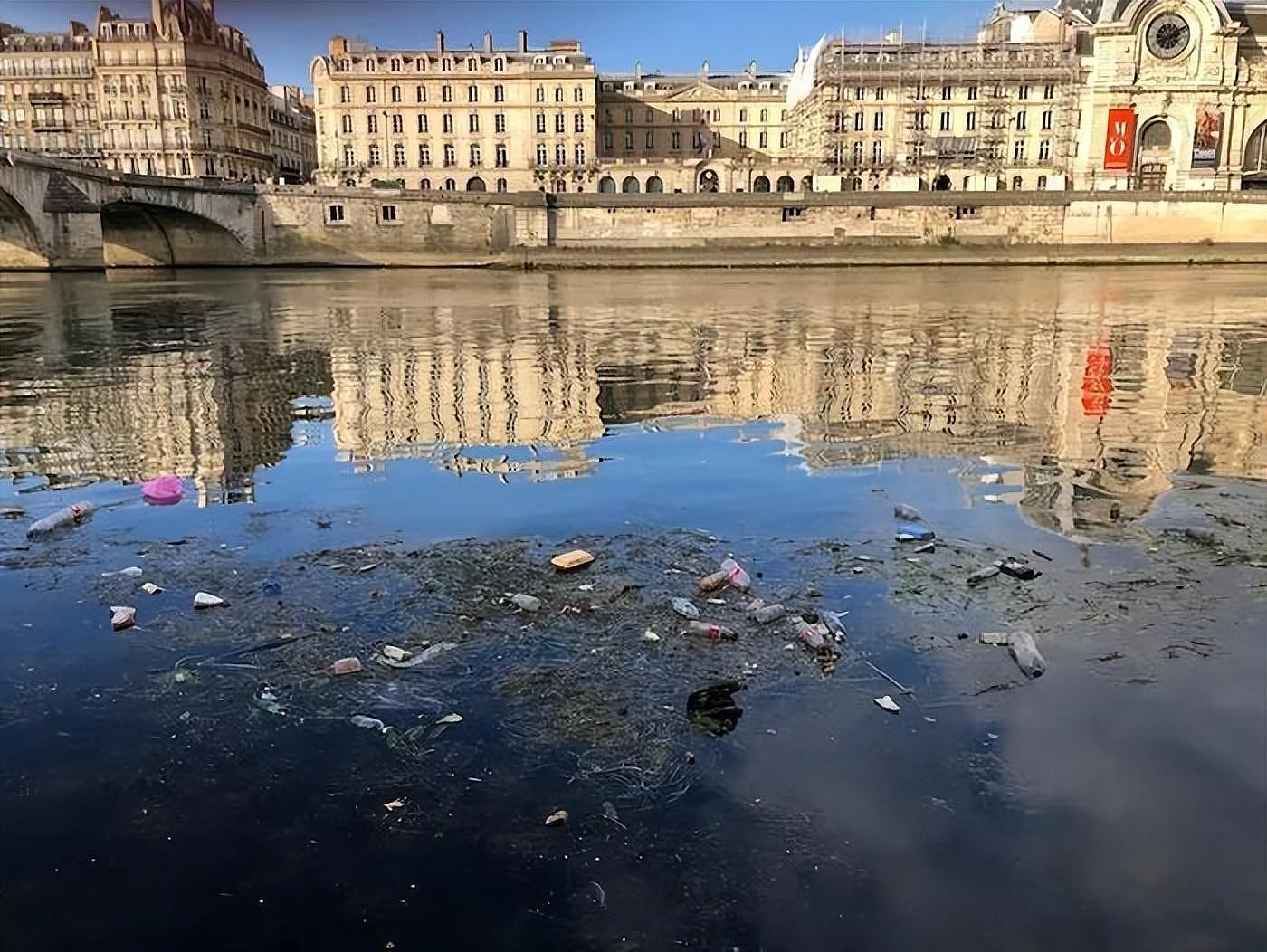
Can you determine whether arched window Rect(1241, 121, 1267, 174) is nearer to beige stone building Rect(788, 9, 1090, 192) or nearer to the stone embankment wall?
beige stone building Rect(788, 9, 1090, 192)

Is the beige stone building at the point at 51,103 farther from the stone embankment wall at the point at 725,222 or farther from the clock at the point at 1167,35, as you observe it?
the clock at the point at 1167,35

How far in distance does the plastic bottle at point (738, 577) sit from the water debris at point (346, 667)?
197 centimetres

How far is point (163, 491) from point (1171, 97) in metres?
85.1

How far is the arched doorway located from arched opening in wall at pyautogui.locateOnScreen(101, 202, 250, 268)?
6184 centimetres

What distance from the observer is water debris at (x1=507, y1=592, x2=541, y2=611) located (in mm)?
5269

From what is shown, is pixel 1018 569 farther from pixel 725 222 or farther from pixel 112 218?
pixel 112 218

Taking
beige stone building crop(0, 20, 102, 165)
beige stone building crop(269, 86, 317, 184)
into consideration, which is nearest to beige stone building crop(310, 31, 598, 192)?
beige stone building crop(269, 86, 317, 184)

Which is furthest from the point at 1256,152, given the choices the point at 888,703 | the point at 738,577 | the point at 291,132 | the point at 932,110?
the point at 291,132

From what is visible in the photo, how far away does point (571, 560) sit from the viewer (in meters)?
5.92

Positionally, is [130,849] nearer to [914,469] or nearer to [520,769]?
[520,769]

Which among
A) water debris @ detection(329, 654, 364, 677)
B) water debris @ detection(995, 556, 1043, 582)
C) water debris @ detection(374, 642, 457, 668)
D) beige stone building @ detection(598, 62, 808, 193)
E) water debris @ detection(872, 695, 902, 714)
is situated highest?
beige stone building @ detection(598, 62, 808, 193)

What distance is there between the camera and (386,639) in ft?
15.9

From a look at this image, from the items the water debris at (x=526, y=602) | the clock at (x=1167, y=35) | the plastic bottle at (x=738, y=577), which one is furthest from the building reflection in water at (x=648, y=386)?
the clock at (x=1167, y=35)

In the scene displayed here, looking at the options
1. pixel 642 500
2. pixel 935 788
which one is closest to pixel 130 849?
pixel 935 788
